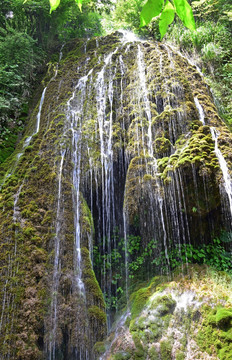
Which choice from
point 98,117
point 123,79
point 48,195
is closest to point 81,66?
point 123,79

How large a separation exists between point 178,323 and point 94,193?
3270 mm

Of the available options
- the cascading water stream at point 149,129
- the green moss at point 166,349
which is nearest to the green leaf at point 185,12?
the cascading water stream at point 149,129

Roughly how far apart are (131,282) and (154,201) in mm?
2032

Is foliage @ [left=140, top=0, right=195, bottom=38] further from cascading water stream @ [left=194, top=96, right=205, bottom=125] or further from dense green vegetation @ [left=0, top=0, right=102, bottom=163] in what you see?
dense green vegetation @ [left=0, top=0, right=102, bottom=163]

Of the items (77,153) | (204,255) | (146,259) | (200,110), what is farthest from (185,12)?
(200,110)

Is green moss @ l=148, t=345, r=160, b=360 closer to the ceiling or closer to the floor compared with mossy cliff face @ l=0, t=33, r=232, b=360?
closer to the floor

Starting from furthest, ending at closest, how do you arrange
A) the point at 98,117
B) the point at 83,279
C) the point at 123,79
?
the point at 123,79 < the point at 98,117 < the point at 83,279

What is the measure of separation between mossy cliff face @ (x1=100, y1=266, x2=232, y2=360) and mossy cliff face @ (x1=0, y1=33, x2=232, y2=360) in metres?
0.57

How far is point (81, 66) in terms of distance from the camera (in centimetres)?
952

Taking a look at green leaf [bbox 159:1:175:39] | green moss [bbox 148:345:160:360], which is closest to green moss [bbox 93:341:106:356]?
green moss [bbox 148:345:160:360]

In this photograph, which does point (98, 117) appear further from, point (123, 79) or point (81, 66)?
point (81, 66)

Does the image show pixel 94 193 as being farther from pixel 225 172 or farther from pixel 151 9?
Answer: pixel 151 9

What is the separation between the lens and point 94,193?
21.2 ft

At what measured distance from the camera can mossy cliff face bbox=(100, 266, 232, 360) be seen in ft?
13.7
